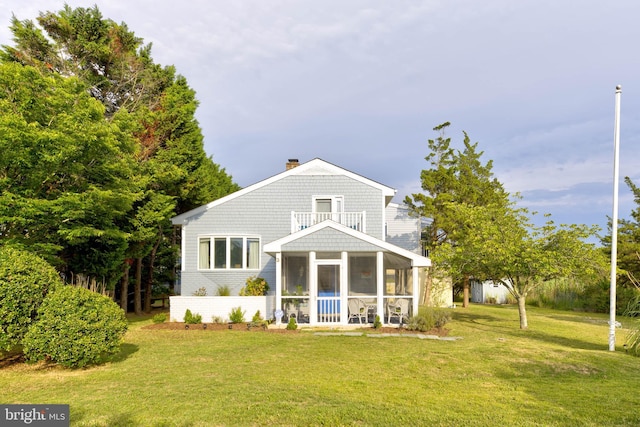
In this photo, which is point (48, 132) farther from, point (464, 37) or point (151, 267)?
point (464, 37)

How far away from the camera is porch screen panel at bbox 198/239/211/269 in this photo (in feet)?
65.0

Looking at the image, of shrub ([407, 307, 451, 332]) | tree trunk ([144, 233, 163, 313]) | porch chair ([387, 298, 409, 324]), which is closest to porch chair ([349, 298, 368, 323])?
porch chair ([387, 298, 409, 324])

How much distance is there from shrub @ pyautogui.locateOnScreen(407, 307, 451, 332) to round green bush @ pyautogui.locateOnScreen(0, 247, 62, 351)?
1120 cm

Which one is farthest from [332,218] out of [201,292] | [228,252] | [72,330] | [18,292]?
[18,292]

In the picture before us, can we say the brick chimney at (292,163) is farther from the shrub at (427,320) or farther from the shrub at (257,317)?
the shrub at (427,320)

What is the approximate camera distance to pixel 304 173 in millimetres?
20281

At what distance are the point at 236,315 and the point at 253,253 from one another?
160 inches

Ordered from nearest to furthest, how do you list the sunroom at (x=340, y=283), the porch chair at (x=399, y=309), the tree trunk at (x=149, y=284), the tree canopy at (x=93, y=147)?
1. the tree canopy at (x=93, y=147)
2. the sunroom at (x=340, y=283)
3. the porch chair at (x=399, y=309)
4. the tree trunk at (x=149, y=284)

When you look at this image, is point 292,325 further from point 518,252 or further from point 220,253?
point 518,252

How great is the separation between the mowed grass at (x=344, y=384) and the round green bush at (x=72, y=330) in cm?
41

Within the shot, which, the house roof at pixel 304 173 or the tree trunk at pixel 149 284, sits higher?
the house roof at pixel 304 173

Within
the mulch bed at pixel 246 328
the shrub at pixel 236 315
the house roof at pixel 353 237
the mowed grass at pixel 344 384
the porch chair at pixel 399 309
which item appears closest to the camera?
the mowed grass at pixel 344 384

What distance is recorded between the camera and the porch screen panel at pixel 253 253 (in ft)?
64.6

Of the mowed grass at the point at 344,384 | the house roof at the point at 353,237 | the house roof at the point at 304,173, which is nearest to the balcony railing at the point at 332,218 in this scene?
the house roof at the point at 304,173
